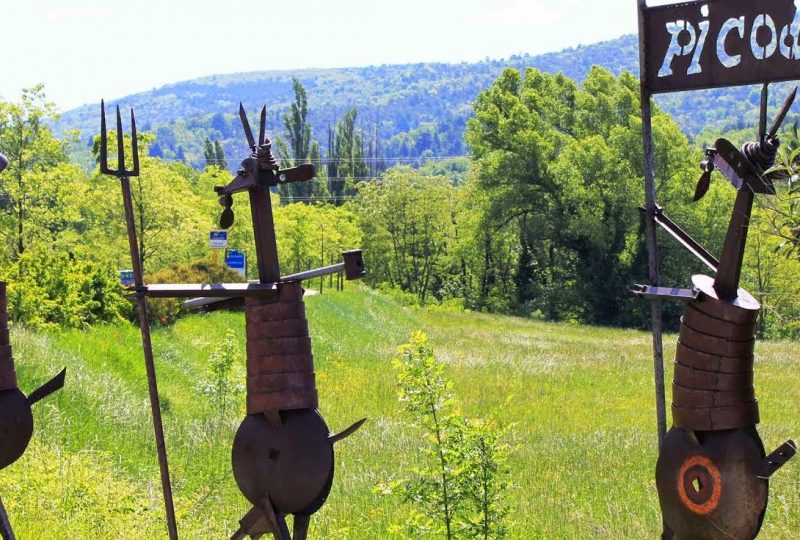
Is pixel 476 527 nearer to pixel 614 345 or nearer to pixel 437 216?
pixel 614 345

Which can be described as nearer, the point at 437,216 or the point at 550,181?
the point at 550,181

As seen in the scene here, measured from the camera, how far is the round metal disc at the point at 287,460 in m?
3.84

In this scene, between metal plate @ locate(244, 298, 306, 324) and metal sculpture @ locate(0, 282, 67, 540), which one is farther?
metal sculpture @ locate(0, 282, 67, 540)

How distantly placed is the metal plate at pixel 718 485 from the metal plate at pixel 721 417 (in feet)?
0.14

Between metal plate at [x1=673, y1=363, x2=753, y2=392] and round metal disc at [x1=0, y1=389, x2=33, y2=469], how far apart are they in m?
2.78

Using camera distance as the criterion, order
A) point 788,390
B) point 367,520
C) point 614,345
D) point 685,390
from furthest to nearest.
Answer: point 614,345, point 788,390, point 367,520, point 685,390

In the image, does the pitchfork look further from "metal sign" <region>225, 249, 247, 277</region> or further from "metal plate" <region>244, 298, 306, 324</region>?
"metal sign" <region>225, 249, 247, 277</region>

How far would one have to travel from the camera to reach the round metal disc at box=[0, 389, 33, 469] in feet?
13.9

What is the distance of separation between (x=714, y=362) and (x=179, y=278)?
18329mm

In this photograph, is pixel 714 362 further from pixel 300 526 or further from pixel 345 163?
pixel 345 163

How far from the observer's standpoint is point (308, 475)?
151 inches

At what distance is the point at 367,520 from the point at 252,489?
4.49 m

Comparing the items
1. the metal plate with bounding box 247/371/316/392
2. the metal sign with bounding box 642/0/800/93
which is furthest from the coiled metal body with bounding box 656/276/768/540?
the metal plate with bounding box 247/371/316/392

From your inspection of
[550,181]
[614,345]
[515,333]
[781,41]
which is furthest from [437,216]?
[781,41]
